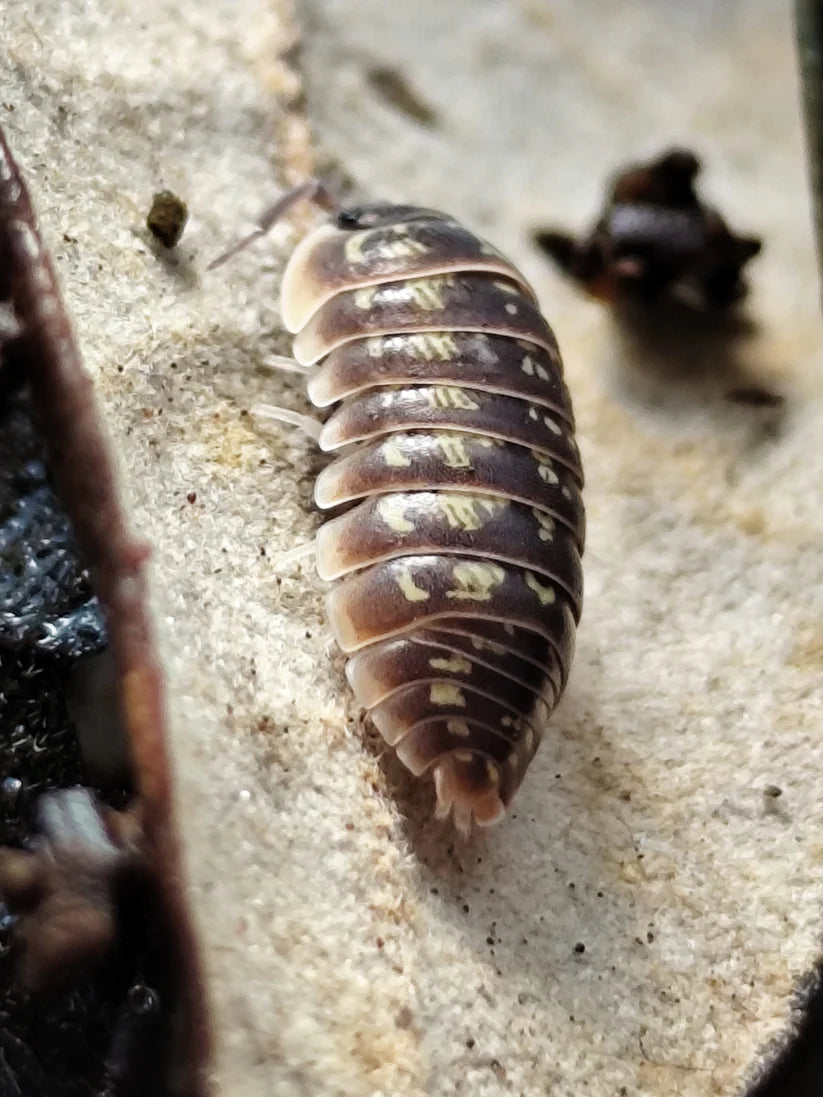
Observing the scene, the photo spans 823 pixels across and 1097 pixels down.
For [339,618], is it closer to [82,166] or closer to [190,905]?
[190,905]

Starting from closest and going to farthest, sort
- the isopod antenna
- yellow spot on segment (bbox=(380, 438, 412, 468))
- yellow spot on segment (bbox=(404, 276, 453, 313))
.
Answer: yellow spot on segment (bbox=(380, 438, 412, 468)) < yellow spot on segment (bbox=(404, 276, 453, 313)) < the isopod antenna

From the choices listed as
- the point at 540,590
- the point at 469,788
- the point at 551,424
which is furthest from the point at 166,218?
the point at 469,788

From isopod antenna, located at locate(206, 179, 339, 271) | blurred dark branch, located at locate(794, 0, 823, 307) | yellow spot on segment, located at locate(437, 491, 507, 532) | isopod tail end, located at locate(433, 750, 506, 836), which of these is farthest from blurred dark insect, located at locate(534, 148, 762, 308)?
isopod tail end, located at locate(433, 750, 506, 836)

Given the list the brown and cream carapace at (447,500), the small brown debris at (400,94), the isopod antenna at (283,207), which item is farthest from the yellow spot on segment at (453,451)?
the small brown debris at (400,94)

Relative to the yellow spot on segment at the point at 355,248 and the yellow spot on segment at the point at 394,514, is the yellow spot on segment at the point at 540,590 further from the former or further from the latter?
the yellow spot on segment at the point at 355,248

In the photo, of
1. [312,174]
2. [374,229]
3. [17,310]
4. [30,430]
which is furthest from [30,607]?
[312,174]

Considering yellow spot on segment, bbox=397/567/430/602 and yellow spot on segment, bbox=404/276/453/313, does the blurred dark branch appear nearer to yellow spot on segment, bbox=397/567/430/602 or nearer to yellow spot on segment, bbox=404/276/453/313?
yellow spot on segment, bbox=404/276/453/313

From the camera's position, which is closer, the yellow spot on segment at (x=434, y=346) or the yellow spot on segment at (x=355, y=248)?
the yellow spot on segment at (x=434, y=346)

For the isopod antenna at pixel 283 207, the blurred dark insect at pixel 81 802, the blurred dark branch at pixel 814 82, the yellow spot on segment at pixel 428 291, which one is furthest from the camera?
the blurred dark branch at pixel 814 82
